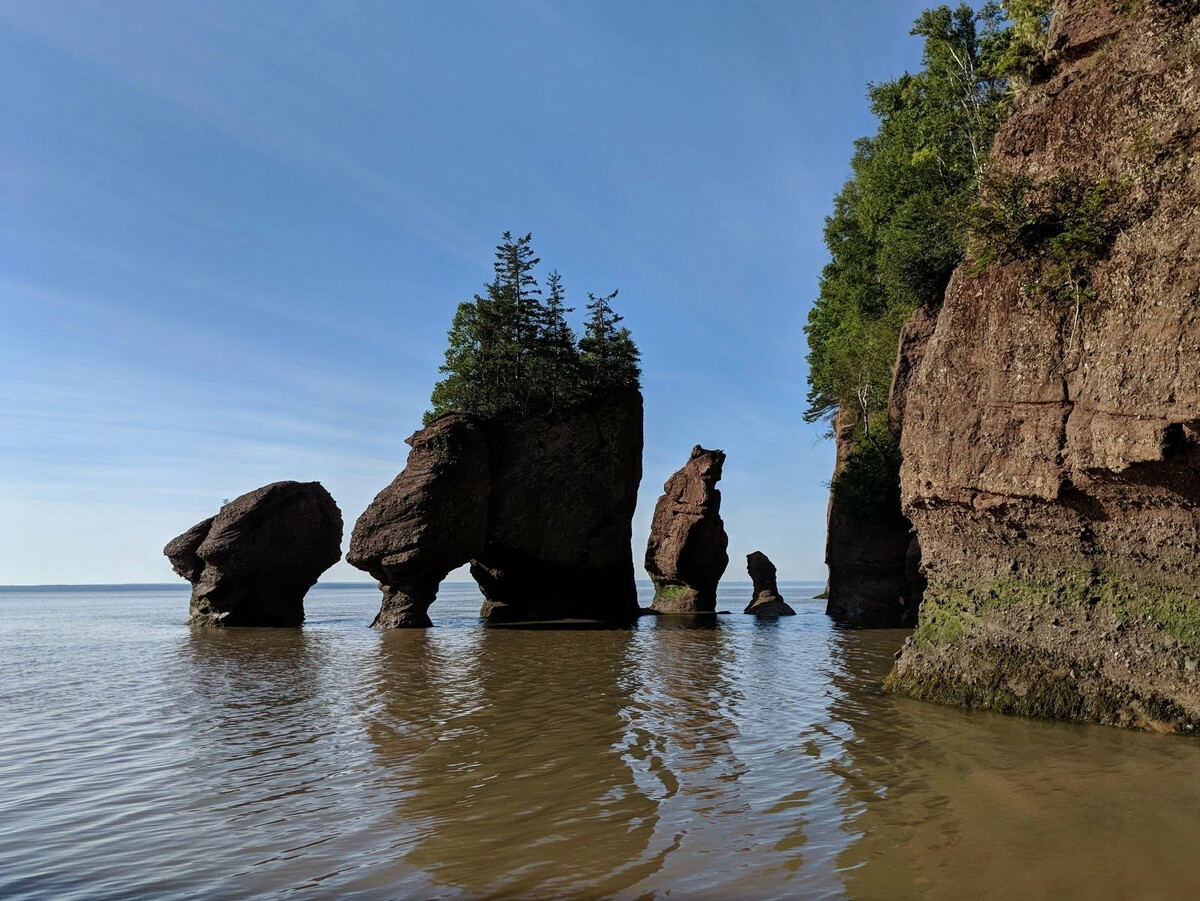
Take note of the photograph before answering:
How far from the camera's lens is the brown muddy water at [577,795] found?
541cm

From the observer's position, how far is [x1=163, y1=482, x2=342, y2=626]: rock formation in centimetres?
3331

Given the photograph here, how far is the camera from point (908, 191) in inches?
1297

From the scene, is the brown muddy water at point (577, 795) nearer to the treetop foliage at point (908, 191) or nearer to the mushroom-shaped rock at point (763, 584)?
the treetop foliage at point (908, 191)

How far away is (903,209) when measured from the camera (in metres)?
31.2

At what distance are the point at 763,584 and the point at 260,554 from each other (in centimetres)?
2703

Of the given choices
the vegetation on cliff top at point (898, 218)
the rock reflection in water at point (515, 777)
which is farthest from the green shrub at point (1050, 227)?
the vegetation on cliff top at point (898, 218)

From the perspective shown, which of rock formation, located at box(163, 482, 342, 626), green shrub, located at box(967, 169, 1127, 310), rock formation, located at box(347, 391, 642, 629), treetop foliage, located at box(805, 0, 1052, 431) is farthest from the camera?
rock formation, located at box(163, 482, 342, 626)

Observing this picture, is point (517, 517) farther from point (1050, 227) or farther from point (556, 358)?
Result: point (1050, 227)

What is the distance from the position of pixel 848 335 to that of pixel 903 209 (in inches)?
266

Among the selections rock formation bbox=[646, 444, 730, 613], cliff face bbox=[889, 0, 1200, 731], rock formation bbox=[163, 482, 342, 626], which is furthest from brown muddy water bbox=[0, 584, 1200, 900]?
rock formation bbox=[646, 444, 730, 613]

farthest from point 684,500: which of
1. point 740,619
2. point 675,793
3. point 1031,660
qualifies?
point 675,793

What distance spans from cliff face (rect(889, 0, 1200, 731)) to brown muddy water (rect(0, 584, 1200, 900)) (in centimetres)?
95

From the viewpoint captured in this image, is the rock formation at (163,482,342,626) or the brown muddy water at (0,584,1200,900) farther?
the rock formation at (163,482,342,626)

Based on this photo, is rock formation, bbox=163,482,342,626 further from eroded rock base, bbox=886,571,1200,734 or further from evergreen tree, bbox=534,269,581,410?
eroded rock base, bbox=886,571,1200,734
